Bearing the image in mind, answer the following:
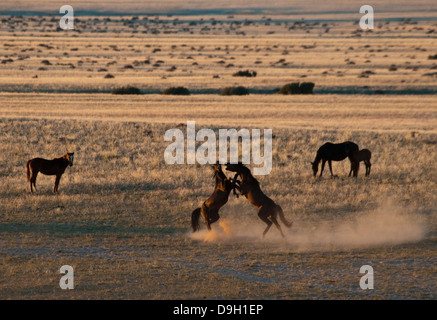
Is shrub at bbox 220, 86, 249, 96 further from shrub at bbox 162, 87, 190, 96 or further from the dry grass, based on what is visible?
the dry grass

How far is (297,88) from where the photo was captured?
46406 millimetres

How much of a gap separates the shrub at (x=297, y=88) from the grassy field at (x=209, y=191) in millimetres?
784

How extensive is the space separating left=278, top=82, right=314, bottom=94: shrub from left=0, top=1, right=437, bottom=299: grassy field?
0.78m

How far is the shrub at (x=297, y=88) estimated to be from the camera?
152ft

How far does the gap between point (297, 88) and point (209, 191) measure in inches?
1139

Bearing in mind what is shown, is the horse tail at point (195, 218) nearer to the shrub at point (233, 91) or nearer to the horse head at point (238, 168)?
the horse head at point (238, 168)

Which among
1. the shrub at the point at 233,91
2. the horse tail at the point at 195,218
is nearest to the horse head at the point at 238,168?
the horse tail at the point at 195,218

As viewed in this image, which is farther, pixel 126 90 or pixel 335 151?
pixel 126 90

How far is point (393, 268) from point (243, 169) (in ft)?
10.5

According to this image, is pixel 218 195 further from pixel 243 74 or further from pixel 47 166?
pixel 243 74

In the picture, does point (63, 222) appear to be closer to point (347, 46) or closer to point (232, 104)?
point (232, 104)

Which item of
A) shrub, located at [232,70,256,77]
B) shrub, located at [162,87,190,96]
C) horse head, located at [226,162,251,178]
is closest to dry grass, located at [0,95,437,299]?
horse head, located at [226,162,251,178]

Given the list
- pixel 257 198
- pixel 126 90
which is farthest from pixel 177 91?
pixel 257 198

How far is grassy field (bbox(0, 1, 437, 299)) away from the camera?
1103 centimetres
